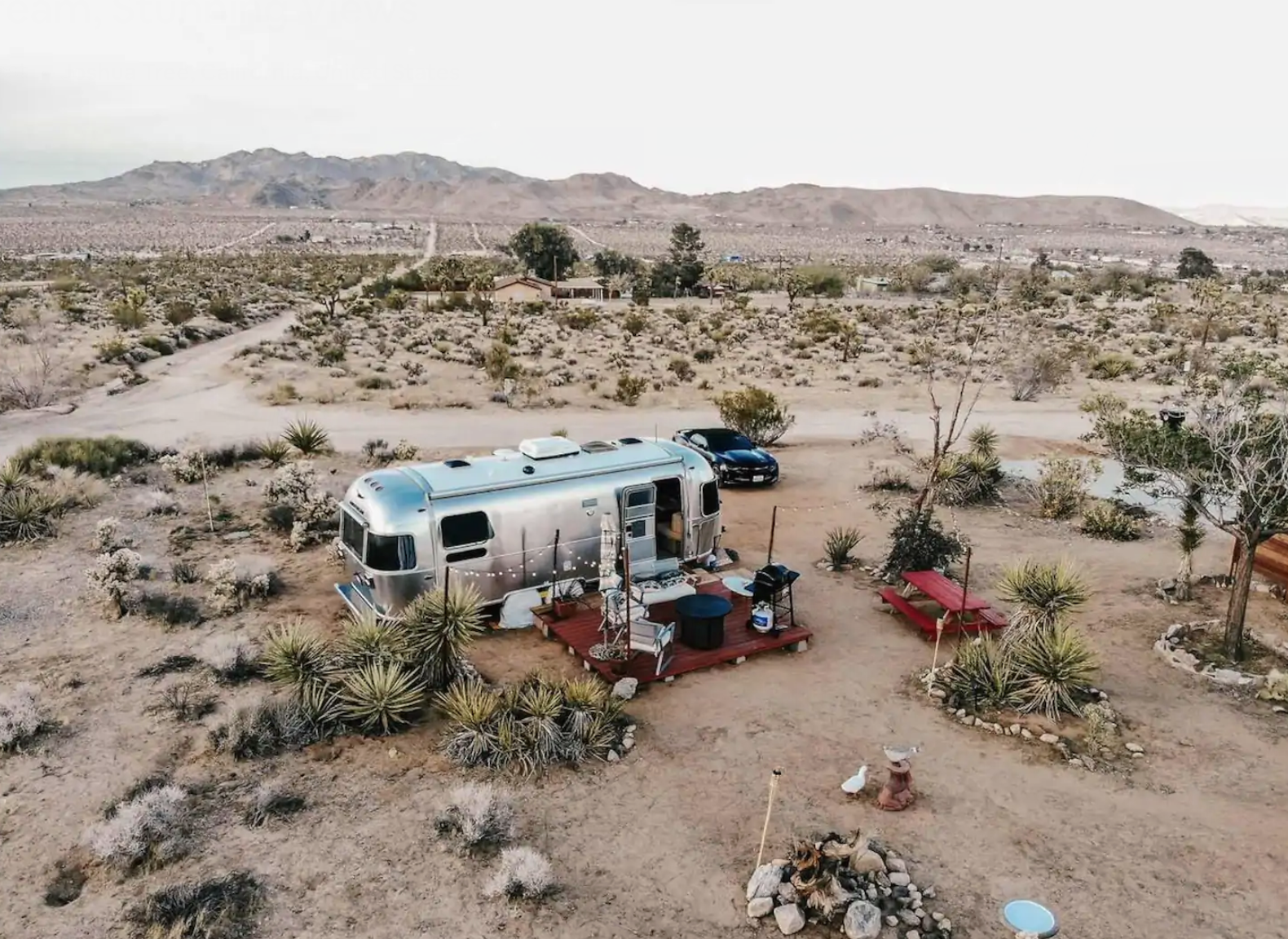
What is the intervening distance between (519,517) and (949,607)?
640cm

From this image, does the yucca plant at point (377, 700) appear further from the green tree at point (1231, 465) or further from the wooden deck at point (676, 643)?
the green tree at point (1231, 465)

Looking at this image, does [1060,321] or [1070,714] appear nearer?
[1070,714]

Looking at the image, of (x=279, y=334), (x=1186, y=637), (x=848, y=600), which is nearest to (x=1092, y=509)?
(x=1186, y=637)

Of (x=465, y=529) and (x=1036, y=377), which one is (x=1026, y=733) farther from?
(x=1036, y=377)

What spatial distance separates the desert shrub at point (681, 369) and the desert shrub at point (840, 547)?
19.0m

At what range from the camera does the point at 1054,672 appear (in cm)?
1102

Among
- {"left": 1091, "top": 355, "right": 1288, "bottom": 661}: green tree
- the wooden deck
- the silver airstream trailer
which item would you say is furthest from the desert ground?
{"left": 1091, "top": 355, "right": 1288, "bottom": 661}: green tree

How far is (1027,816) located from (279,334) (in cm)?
4235

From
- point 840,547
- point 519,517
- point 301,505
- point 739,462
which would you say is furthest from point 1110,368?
point 301,505

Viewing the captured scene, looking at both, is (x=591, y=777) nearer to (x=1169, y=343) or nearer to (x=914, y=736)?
(x=914, y=736)

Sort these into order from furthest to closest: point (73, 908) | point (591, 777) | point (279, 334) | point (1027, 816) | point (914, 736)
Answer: point (279, 334)
point (914, 736)
point (591, 777)
point (1027, 816)
point (73, 908)

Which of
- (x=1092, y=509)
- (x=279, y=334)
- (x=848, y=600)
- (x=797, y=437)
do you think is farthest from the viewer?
(x=279, y=334)

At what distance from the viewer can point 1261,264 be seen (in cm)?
12388

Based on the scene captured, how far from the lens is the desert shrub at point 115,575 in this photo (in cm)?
1327
